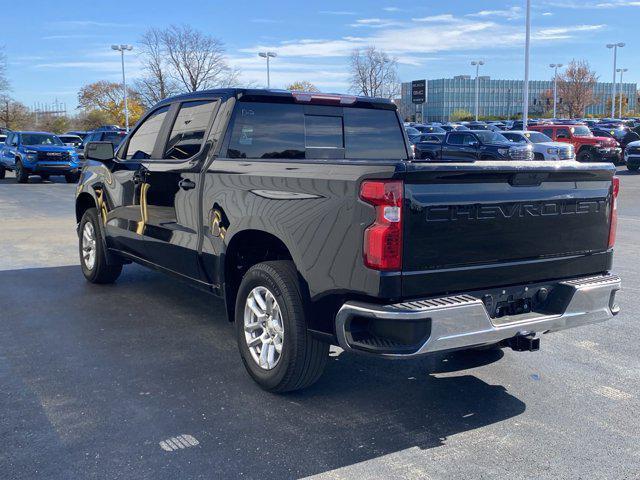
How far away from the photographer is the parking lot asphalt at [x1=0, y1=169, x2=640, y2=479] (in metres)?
3.44

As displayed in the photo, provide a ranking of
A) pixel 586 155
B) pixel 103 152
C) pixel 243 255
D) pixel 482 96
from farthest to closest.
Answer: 1. pixel 482 96
2. pixel 586 155
3. pixel 103 152
4. pixel 243 255

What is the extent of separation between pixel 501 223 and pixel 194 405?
6.93 ft

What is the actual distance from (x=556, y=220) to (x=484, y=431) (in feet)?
4.28

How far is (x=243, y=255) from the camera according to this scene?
4789 mm

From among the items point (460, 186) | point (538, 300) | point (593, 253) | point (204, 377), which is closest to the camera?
point (460, 186)

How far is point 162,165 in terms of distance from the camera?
556 cm

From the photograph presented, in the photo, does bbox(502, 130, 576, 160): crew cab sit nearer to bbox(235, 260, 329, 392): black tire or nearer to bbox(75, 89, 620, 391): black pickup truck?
bbox(75, 89, 620, 391): black pickup truck

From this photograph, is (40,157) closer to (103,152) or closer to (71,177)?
(71,177)

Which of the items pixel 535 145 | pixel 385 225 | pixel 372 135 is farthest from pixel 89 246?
pixel 535 145

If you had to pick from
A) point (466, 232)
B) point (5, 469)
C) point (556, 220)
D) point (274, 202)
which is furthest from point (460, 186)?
point (5, 469)

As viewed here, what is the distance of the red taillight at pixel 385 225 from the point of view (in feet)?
11.3

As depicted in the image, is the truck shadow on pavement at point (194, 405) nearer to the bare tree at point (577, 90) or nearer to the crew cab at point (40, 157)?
the crew cab at point (40, 157)

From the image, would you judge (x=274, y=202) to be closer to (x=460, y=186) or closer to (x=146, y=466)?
(x=460, y=186)

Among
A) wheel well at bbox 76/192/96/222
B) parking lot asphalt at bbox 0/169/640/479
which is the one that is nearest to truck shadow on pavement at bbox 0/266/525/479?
parking lot asphalt at bbox 0/169/640/479
